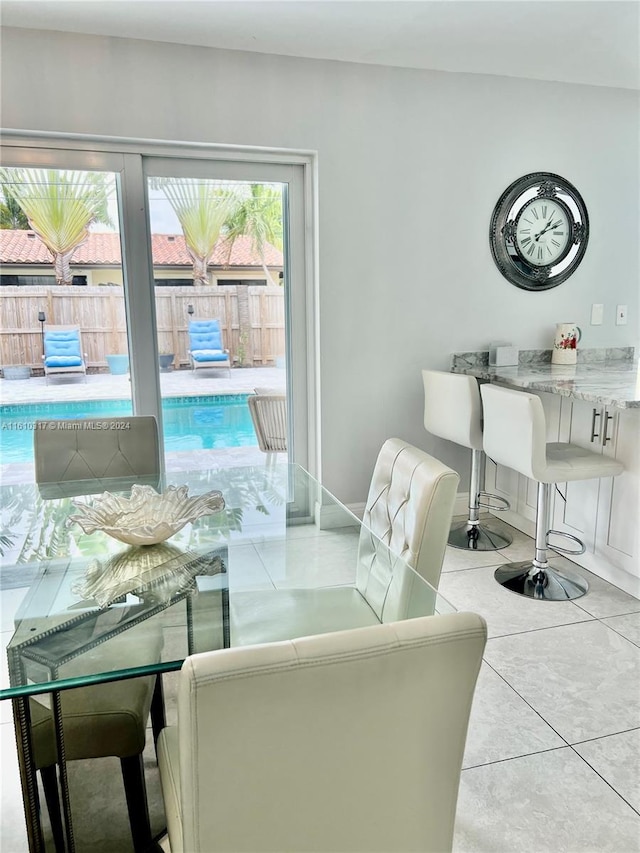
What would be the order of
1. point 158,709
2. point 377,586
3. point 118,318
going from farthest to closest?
1. point 118,318
2. point 158,709
3. point 377,586

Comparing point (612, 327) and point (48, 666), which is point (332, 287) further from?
point (48, 666)

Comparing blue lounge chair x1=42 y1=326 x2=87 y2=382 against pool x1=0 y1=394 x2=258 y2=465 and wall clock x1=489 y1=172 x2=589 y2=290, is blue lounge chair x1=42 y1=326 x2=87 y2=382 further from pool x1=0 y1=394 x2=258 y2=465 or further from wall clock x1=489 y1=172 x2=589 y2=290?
wall clock x1=489 y1=172 x2=589 y2=290

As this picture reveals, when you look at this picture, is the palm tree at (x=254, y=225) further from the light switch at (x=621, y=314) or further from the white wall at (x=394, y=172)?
the light switch at (x=621, y=314)

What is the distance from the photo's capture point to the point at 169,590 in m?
1.42

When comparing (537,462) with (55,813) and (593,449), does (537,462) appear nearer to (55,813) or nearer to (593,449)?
(593,449)

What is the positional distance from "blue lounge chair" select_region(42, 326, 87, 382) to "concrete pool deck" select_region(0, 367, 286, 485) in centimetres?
6

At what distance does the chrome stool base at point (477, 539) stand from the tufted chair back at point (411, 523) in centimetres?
176

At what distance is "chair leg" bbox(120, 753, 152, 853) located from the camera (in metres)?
1.43

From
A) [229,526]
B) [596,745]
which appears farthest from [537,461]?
[229,526]

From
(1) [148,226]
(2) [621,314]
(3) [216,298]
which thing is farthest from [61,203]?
(2) [621,314]

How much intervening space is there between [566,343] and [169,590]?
315cm

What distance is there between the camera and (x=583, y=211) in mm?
3889

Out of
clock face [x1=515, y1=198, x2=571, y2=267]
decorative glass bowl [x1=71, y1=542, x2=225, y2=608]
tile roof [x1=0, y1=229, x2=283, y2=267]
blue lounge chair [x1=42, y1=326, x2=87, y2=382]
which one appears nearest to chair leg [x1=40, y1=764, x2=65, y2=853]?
decorative glass bowl [x1=71, y1=542, x2=225, y2=608]

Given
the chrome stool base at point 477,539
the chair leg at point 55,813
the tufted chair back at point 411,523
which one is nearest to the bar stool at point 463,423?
the chrome stool base at point 477,539
